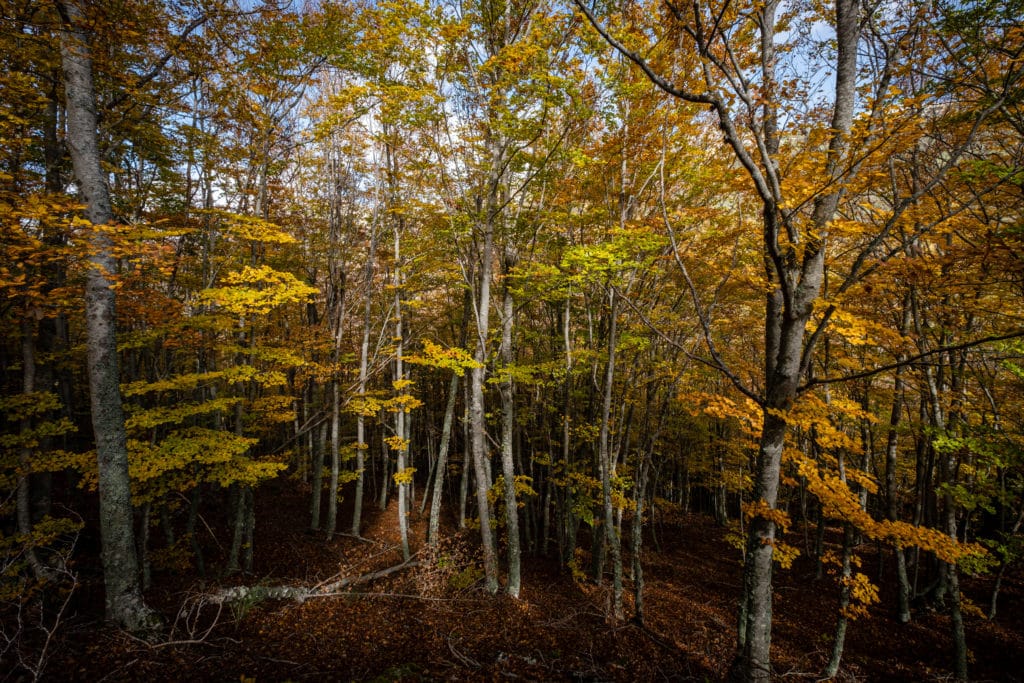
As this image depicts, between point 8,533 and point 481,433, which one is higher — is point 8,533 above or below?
below

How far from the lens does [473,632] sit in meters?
7.25

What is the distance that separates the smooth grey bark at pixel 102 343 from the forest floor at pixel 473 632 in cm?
86

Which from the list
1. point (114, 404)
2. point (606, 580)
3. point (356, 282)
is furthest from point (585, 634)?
point (356, 282)

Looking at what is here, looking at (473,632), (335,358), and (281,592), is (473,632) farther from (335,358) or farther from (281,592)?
(335,358)

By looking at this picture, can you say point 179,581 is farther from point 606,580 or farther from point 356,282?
point 606,580

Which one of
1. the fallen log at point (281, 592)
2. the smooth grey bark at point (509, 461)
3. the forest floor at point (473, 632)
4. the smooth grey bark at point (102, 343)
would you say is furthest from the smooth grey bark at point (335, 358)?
the smooth grey bark at point (102, 343)

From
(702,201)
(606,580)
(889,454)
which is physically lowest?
(606,580)

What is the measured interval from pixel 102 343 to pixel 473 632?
802 cm

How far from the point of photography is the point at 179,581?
9133 millimetres

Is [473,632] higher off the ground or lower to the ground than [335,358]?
lower

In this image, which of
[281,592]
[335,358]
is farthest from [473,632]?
[335,358]

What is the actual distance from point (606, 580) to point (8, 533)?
50.4ft

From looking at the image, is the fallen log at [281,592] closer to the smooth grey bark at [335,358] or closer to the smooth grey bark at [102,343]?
the smooth grey bark at [102,343]

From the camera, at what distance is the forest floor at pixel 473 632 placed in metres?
5.26
